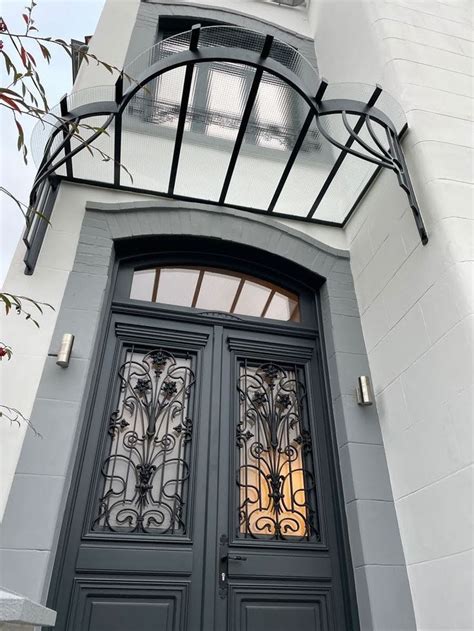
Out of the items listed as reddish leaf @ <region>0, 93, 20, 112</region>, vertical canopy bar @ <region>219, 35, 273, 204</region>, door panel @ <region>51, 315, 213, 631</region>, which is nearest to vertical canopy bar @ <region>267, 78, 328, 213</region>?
vertical canopy bar @ <region>219, 35, 273, 204</region>

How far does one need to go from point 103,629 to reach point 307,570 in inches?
36.4

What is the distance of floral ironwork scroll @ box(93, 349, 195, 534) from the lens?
2.06 meters

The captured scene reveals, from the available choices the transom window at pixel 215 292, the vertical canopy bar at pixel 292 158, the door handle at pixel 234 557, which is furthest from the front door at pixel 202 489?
the vertical canopy bar at pixel 292 158

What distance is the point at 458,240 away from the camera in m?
1.97

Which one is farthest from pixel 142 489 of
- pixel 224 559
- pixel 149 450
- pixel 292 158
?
pixel 292 158

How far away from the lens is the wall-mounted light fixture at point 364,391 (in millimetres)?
2324

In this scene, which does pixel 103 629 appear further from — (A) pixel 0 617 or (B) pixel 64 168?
(B) pixel 64 168

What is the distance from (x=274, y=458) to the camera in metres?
2.32

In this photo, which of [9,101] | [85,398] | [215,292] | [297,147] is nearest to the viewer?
[9,101]

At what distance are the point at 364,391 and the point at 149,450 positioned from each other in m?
1.16

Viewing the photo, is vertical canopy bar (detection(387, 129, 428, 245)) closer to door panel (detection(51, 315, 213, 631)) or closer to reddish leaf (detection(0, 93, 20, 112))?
door panel (detection(51, 315, 213, 631))

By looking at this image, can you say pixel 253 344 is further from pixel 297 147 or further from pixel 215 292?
pixel 297 147

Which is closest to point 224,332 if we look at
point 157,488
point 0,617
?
point 157,488

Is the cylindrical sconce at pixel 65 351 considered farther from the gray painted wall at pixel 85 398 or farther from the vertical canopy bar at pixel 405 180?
the vertical canopy bar at pixel 405 180
